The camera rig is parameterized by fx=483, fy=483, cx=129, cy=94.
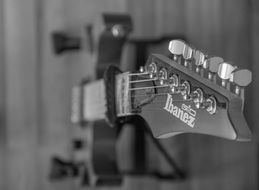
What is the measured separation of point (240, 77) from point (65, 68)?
0.77 meters

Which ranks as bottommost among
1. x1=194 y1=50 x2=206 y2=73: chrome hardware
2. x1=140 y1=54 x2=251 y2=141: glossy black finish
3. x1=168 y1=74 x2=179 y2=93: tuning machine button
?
x1=140 y1=54 x2=251 y2=141: glossy black finish

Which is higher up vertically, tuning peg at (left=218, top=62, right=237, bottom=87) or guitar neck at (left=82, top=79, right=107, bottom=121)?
tuning peg at (left=218, top=62, right=237, bottom=87)

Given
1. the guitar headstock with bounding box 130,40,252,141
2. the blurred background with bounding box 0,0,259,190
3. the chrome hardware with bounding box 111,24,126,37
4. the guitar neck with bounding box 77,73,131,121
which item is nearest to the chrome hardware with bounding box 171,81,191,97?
the guitar headstock with bounding box 130,40,252,141

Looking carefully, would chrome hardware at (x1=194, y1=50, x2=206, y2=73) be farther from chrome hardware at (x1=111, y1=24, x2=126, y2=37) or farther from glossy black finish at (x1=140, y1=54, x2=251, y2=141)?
chrome hardware at (x1=111, y1=24, x2=126, y2=37)

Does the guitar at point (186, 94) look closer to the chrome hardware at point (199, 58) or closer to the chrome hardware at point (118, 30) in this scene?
the chrome hardware at point (199, 58)

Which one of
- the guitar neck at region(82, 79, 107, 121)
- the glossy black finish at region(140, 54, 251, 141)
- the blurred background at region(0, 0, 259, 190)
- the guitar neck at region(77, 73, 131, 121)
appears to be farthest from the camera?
the blurred background at region(0, 0, 259, 190)

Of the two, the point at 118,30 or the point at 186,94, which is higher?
the point at 118,30

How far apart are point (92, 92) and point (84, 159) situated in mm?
201

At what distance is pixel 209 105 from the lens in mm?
666

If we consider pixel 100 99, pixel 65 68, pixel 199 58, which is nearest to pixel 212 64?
pixel 199 58

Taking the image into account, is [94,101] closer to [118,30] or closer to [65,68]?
[118,30]

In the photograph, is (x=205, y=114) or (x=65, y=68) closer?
(x=205, y=114)

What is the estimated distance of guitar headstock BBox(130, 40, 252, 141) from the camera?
65 centimetres

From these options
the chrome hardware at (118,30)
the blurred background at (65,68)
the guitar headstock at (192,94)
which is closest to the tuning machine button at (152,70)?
the guitar headstock at (192,94)
